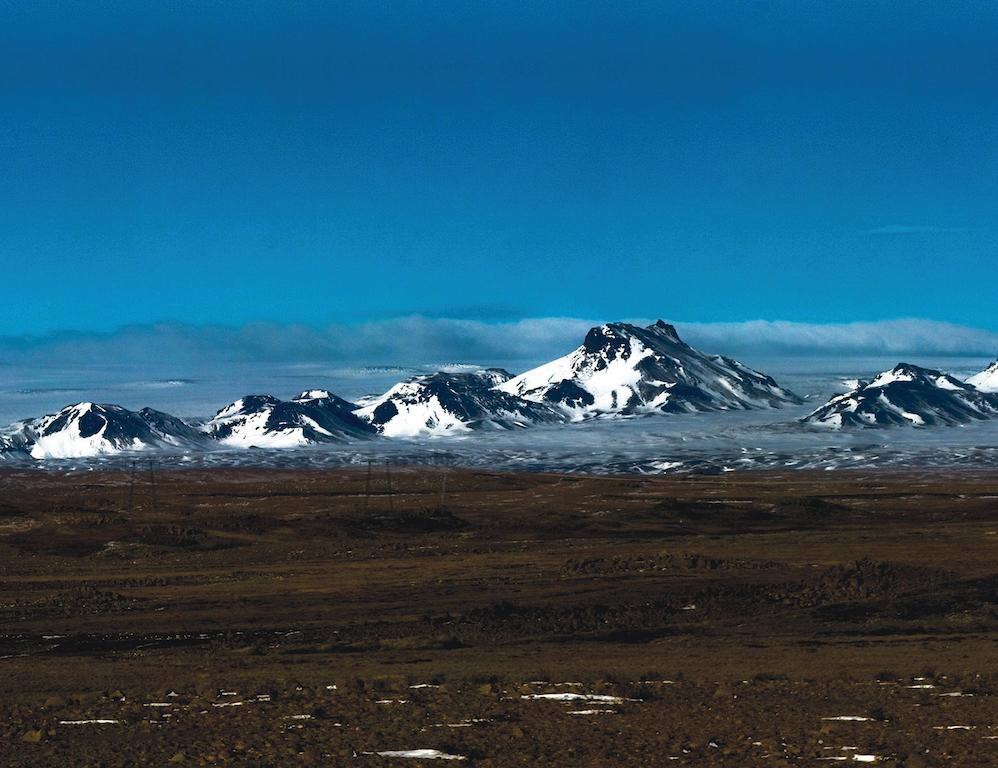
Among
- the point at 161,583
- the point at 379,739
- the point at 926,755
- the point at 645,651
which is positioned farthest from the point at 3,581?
the point at 926,755

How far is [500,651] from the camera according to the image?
138 ft

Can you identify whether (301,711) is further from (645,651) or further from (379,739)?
(645,651)

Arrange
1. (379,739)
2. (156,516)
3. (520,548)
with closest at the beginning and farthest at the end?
(379,739) → (520,548) → (156,516)

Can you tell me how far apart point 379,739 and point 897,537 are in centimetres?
8132

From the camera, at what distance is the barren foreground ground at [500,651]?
26.1 metres

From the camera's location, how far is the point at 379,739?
26.5 meters

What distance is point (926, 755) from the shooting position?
2425 cm

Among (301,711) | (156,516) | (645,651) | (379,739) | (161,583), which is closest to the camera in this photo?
(379,739)

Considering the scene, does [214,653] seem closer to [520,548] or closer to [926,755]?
[926,755]

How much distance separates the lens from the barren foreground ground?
1027 inches

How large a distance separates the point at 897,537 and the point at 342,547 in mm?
43567

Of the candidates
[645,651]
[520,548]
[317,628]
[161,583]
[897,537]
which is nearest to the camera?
[645,651]

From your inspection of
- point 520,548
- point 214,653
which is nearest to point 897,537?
point 520,548

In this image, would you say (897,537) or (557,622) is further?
(897,537)
